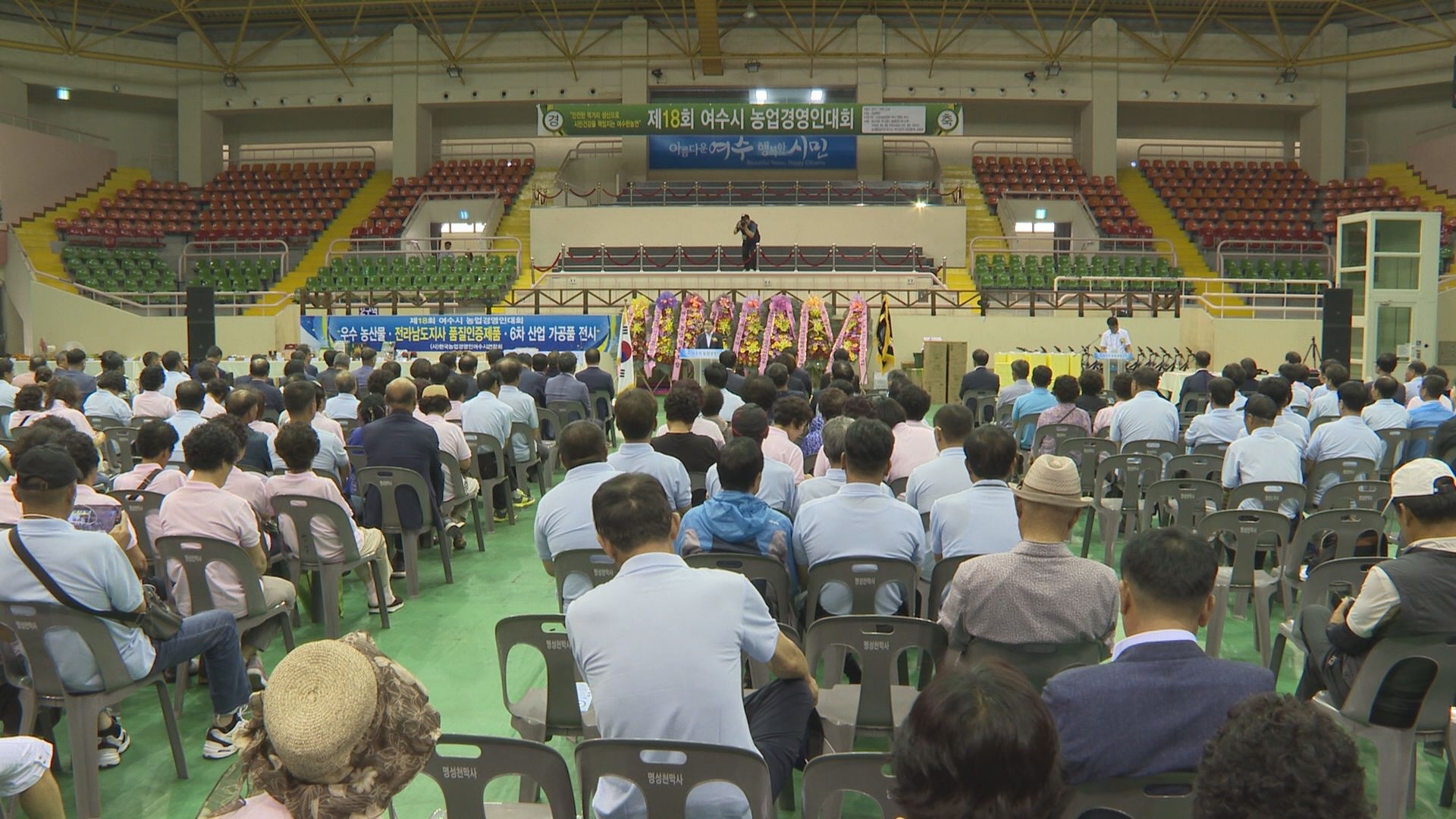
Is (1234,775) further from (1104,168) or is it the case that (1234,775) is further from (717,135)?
(1104,168)

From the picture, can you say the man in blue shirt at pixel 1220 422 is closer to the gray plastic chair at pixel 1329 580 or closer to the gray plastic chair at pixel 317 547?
the gray plastic chair at pixel 1329 580

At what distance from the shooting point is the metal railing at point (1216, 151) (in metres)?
27.5

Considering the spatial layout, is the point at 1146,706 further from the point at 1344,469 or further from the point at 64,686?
the point at 1344,469

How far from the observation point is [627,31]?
25.6 meters

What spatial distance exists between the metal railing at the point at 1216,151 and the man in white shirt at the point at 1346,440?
2278 cm

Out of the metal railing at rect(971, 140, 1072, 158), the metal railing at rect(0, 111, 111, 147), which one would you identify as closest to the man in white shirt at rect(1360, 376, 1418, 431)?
the metal railing at rect(971, 140, 1072, 158)

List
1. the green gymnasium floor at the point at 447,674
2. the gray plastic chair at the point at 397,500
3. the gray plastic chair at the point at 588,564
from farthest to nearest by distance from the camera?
the gray plastic chair at the point at 397,500 → the gray plastic chair at the point at 588,564 → the green gymnasium floor at the point at 447,674

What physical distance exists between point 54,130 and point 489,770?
28691mm

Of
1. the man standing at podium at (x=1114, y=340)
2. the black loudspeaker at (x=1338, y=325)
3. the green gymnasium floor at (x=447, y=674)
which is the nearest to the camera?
the green gymnasium floor at (x=447, y=674)

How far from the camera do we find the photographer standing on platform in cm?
2167

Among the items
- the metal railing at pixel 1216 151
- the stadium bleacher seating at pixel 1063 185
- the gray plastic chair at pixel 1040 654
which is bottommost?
the gray plastic chair at pixel 1040 654

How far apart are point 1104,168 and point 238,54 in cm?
2146

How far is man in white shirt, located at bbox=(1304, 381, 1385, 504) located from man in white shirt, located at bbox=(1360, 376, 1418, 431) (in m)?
1.19

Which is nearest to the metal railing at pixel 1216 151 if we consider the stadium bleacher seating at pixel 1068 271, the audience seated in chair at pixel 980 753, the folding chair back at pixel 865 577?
the stadium bleacher seating at pixel 1068 271
